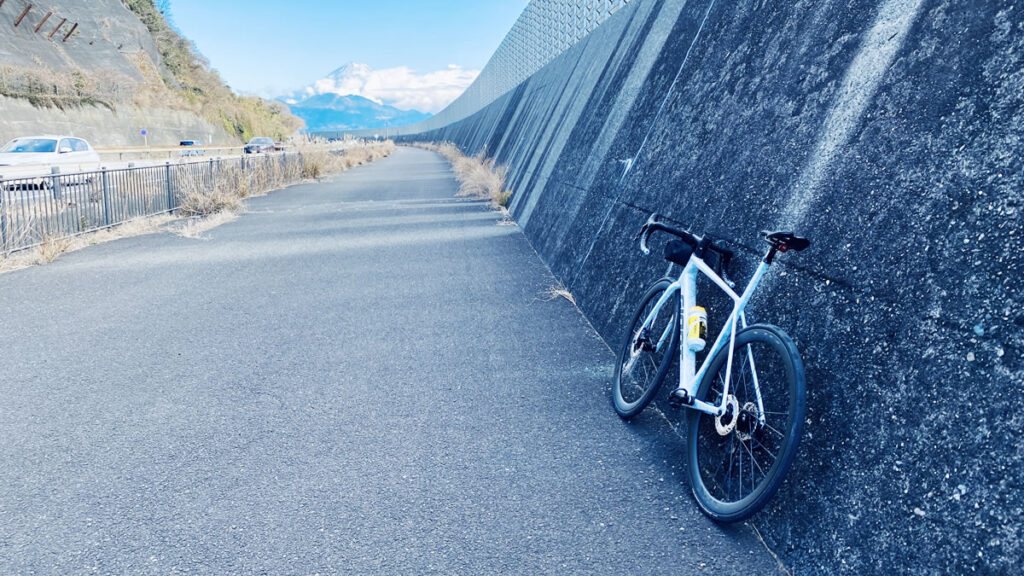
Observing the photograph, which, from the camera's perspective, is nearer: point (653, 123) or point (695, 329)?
point (695, 329)

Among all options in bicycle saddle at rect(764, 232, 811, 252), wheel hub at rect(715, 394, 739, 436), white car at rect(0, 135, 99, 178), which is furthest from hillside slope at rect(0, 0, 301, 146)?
bicycle saddle at rect(764, 232, 811, 252)

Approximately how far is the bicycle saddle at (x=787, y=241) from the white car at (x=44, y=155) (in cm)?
2238

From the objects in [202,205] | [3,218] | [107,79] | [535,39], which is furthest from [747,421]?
[107,79]

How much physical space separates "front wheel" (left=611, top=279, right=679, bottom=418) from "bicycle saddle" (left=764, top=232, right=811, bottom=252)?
1048 mm

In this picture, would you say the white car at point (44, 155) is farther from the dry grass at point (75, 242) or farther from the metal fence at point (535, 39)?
the metal fence at point (535, 39)

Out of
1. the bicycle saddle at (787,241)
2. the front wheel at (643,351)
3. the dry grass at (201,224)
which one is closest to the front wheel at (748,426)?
the bicycle saddle at (787,241)

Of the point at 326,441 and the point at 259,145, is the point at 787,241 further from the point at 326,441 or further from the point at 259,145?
the point at 259,145

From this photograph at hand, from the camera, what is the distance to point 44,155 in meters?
21.5

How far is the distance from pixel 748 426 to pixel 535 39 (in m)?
26.5

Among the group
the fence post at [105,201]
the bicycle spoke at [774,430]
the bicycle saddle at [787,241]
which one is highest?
the bicycle saddle at [787,241]

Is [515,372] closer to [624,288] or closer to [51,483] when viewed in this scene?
[624,288]

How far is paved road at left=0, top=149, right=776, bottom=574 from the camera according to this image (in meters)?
3.07

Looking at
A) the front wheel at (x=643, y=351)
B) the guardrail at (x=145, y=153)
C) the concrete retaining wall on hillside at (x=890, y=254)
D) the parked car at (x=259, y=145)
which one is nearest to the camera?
the concrete retaining wall on hillside at (x=890, y=254)

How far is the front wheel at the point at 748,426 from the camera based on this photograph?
2.74 metres
